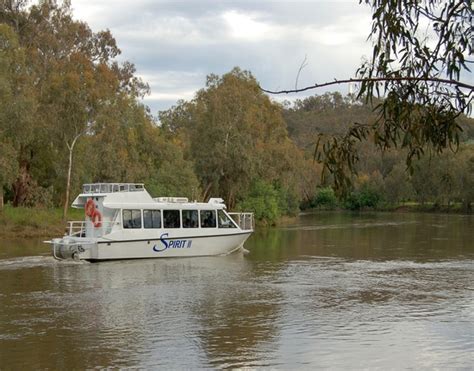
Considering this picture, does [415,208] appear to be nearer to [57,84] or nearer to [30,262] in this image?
[57,84]

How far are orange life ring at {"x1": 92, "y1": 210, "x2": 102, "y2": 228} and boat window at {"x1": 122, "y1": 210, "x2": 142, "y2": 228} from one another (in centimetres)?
95

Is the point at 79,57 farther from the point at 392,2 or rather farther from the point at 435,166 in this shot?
the point at 435,166

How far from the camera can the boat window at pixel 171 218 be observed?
27.1 metres

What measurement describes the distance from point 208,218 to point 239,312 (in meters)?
12.4

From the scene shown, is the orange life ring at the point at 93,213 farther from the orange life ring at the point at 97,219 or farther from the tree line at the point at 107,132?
the tree line at the point at 107,132

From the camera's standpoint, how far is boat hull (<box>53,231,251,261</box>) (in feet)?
84.1

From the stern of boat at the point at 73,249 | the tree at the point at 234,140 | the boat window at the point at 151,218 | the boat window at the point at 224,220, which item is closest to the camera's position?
the stern of boat at the point at 73,249

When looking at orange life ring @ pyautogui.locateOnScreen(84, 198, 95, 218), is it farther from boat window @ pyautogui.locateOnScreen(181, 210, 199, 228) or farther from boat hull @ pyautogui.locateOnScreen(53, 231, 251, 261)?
boat window @ pyautogui.locateOnScreen(181, 210, 199, 228)

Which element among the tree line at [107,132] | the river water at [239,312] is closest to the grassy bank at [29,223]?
the tree line at [107,132]

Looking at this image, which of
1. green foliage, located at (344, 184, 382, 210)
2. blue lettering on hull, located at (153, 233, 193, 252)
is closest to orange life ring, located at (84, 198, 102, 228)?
blue lettering on hull, located at (153, 233, 193, 252)

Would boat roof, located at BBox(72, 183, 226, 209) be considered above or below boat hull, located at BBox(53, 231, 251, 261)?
above

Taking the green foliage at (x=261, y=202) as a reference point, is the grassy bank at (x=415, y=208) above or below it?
below

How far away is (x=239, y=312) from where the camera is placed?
52.7 feet

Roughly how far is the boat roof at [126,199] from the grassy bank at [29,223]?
39.8 ft
